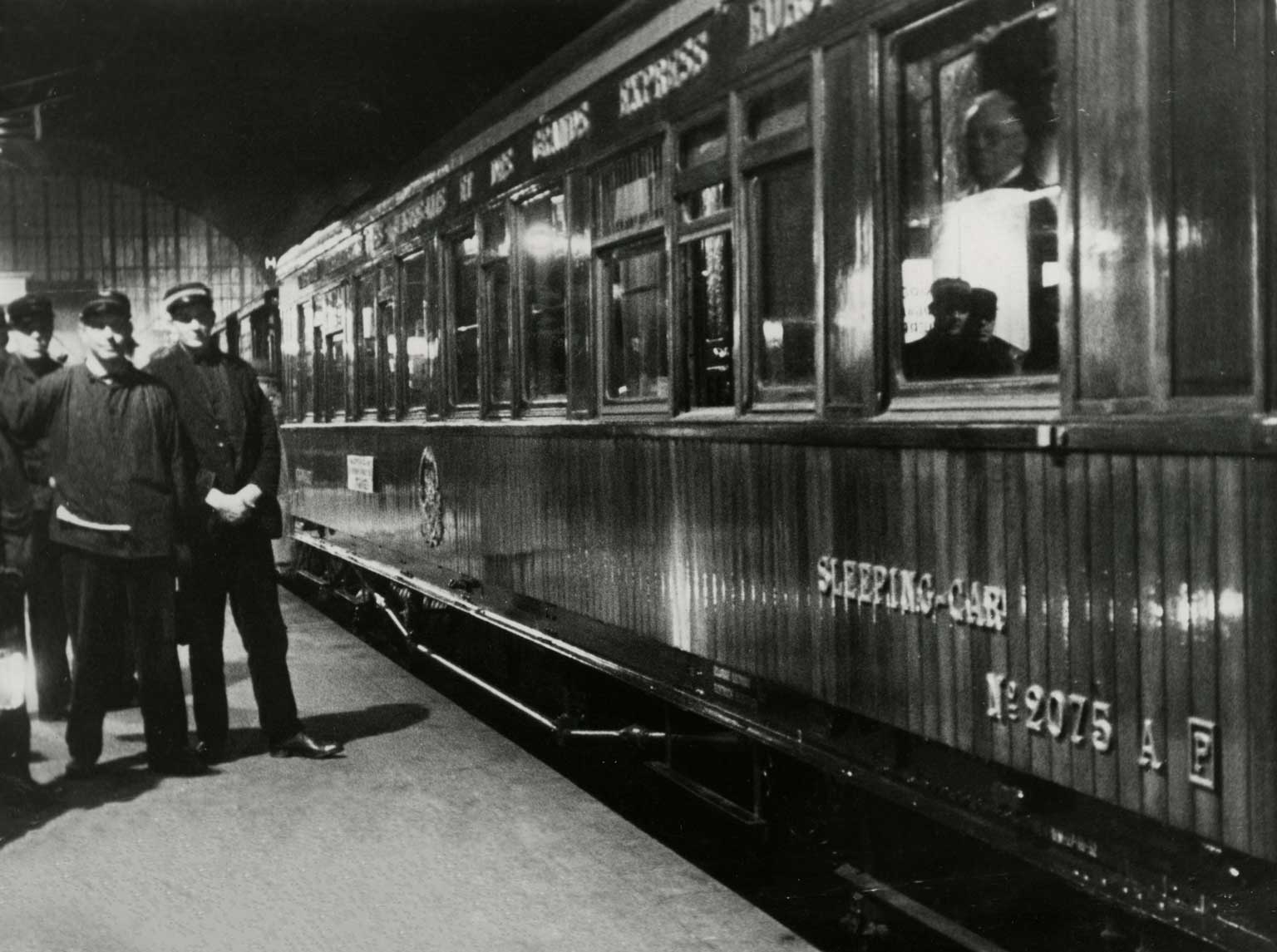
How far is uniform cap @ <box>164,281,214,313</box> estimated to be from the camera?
638 centimetres

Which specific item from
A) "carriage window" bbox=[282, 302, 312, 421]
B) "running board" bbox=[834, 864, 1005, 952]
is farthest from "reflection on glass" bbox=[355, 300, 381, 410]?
"running board" bbox=[834, 864, 1005, 952]

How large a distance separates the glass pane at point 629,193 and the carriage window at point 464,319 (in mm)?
1756

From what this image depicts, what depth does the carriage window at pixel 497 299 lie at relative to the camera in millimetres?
6989

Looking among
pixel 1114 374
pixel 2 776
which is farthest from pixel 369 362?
pixel 1114 374

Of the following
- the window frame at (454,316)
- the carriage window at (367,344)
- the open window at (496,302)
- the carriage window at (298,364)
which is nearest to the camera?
the open window at (496,302)

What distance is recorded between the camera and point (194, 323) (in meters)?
6.41

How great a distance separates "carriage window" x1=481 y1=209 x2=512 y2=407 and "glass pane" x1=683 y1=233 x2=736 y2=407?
6.72ft

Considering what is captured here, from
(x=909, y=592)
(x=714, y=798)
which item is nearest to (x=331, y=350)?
(x=714, y=798)

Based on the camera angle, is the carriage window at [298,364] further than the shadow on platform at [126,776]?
Yes

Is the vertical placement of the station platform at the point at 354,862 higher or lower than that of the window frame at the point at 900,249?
lower

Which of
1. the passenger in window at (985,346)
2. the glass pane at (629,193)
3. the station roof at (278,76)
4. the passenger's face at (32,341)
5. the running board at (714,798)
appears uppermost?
the station roof at (278,76)

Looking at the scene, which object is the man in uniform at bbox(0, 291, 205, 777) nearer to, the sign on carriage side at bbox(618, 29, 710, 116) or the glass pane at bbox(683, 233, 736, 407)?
the sign on carriage side at bbox(618, 29, 710, 116)

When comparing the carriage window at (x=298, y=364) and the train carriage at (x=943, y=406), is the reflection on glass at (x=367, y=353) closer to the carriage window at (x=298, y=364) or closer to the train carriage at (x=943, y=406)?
the carriage window at (x=298, y=364)

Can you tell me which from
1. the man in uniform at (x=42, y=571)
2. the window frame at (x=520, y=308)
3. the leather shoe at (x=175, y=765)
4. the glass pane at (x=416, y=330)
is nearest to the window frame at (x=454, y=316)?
the glass pane at (x=416, y=330)
